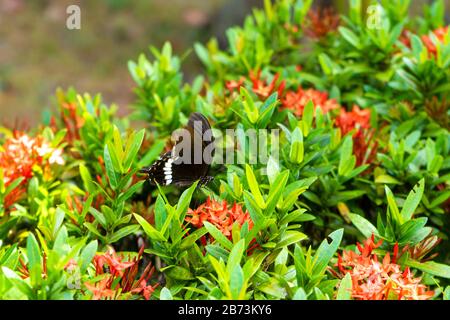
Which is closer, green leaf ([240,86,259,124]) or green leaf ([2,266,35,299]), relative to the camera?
green leaf ([2,266,35,299])

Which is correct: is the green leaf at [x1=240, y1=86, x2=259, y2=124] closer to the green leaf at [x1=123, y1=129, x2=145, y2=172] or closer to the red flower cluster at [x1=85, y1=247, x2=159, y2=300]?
the green leaf at [x1=123, y1=129, x2=145, y2=172]

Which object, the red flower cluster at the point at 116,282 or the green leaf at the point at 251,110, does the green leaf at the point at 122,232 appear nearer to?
the red flower cluster at the point at 116,282

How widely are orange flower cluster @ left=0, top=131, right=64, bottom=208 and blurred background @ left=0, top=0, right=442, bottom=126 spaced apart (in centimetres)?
522

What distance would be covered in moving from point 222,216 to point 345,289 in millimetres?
426

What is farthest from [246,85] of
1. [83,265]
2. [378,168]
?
[83,265]

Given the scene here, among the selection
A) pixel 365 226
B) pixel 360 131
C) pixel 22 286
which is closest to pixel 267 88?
pixel 360 131

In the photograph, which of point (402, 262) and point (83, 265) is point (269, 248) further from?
point (83, 265)

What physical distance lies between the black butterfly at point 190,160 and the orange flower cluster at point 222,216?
26 centimetres

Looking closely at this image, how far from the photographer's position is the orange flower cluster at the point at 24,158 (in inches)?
99.9

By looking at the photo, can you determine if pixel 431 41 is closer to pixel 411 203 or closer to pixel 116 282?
pixel 411 203

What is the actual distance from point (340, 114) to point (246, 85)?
43cm

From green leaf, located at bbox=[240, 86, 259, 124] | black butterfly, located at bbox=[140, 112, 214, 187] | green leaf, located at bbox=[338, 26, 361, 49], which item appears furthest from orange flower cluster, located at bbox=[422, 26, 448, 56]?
black butterfly, located at bbox=[140, 112, 214, 187]

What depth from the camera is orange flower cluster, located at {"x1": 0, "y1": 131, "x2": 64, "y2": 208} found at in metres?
2.54

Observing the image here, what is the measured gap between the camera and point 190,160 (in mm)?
2305
